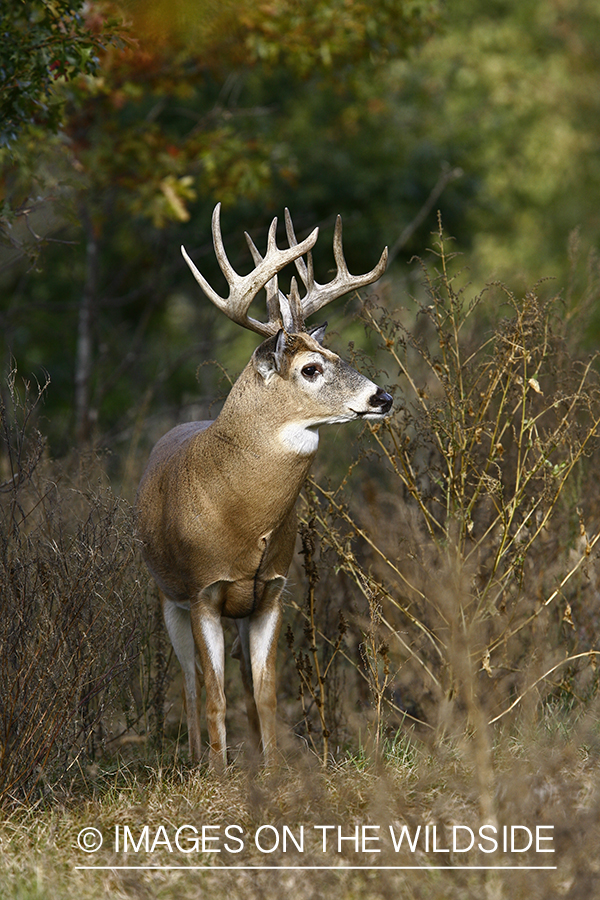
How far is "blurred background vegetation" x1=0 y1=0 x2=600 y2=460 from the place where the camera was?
7.57m

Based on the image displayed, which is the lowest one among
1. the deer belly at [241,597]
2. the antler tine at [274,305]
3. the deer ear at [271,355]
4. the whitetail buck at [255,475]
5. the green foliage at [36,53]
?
the deer belly at [241,597]

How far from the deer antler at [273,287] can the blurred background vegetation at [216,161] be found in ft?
2.71

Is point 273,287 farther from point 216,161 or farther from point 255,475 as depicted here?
point 216,161

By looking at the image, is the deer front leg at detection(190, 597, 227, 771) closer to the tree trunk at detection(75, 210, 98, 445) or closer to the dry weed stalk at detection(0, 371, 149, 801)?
the dry weed stalk at detection(0, 371, 149, 801)

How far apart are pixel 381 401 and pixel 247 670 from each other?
1.79 meters

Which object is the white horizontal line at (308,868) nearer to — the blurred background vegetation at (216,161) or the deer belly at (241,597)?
the deer belly at (241,597)

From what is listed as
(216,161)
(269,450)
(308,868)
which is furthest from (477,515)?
(216,161)

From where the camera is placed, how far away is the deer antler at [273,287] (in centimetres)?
514

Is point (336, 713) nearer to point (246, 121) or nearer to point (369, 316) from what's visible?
point (369, 316)

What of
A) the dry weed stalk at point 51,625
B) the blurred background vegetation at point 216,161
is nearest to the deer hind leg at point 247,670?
the dry weed stalk at point 51,625

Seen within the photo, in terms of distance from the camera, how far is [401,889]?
3752 millimetres

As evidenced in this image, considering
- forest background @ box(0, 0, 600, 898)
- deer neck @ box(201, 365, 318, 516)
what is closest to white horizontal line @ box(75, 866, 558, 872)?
forest background @ box(0, 0, 600, 898)

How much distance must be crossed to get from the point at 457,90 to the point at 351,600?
1494 cm

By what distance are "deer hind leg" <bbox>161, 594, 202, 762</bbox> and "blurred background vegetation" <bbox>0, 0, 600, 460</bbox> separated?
1.61 meters
